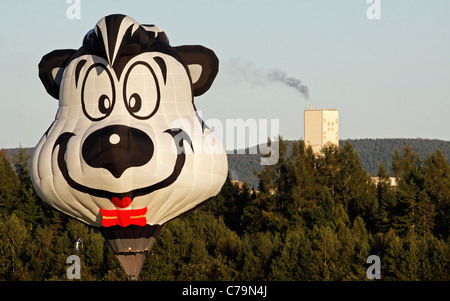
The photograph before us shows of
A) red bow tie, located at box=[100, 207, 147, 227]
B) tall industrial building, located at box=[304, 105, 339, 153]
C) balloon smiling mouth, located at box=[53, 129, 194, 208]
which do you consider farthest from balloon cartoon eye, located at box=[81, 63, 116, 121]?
tall industrial building, located at box=[304, 105, 339, 153]

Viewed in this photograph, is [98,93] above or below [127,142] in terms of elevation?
above

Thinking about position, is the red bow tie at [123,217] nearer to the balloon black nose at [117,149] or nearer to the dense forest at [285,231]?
the balloon black nose at [117,149]

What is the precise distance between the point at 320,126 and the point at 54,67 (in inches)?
2146

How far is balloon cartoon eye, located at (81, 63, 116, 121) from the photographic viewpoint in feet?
70.4

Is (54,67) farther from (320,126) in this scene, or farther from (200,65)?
(320,126)

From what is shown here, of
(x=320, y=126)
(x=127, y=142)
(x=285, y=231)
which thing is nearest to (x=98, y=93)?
(x=127, y=142)

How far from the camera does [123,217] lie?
71.0ft

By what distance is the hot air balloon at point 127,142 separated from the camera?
20.8m

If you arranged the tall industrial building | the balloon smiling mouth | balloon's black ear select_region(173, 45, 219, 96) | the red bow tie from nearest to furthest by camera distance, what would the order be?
1. the balloon smiling mouth
2. the red bow tie
3. balloon's black ear select_region(173, 45, 219, 96)
4. the tall industrial building

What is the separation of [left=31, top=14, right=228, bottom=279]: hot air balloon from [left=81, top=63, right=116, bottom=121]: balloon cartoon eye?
2cm

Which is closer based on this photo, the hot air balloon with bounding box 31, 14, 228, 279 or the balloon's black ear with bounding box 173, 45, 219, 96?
the hot air balloon with bounding box 31, 14, 228, 279

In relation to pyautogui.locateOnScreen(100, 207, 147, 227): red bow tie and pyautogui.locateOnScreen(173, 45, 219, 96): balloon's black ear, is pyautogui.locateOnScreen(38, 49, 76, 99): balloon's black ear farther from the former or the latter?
pyautogui.locateOnScreen(100, 207, 147, 227): red bow tie

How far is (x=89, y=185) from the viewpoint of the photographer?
2112 cm
